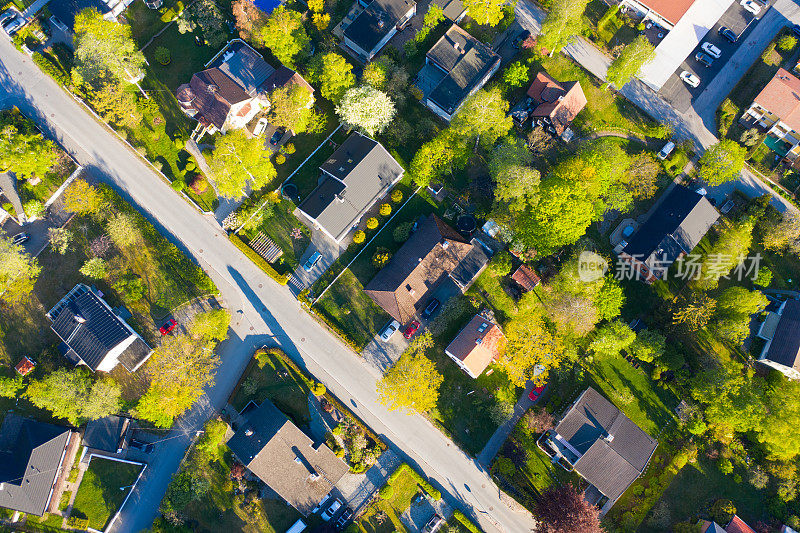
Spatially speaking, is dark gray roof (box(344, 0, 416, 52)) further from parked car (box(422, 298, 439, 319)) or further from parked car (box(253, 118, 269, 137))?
parked car (box(422, 298, 439, 319))

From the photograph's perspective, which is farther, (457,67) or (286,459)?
(457,67)

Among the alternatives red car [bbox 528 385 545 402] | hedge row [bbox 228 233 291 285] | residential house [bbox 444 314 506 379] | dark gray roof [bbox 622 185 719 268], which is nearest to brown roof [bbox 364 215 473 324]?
residential house [bbox 444 314 506 379]

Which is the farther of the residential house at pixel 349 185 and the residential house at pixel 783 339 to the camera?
the residential house at pixel 349 185

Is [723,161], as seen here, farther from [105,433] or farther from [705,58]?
[105,433]

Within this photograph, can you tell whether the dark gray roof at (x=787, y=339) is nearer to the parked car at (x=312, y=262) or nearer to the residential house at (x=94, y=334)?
the parked car at (x=312, y=262)

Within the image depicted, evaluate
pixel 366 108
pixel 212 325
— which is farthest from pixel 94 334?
pixel 366 108

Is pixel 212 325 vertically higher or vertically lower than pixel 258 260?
lower

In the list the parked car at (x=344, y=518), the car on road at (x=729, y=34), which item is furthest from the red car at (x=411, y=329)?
the car on road at (x=729, y=34)
